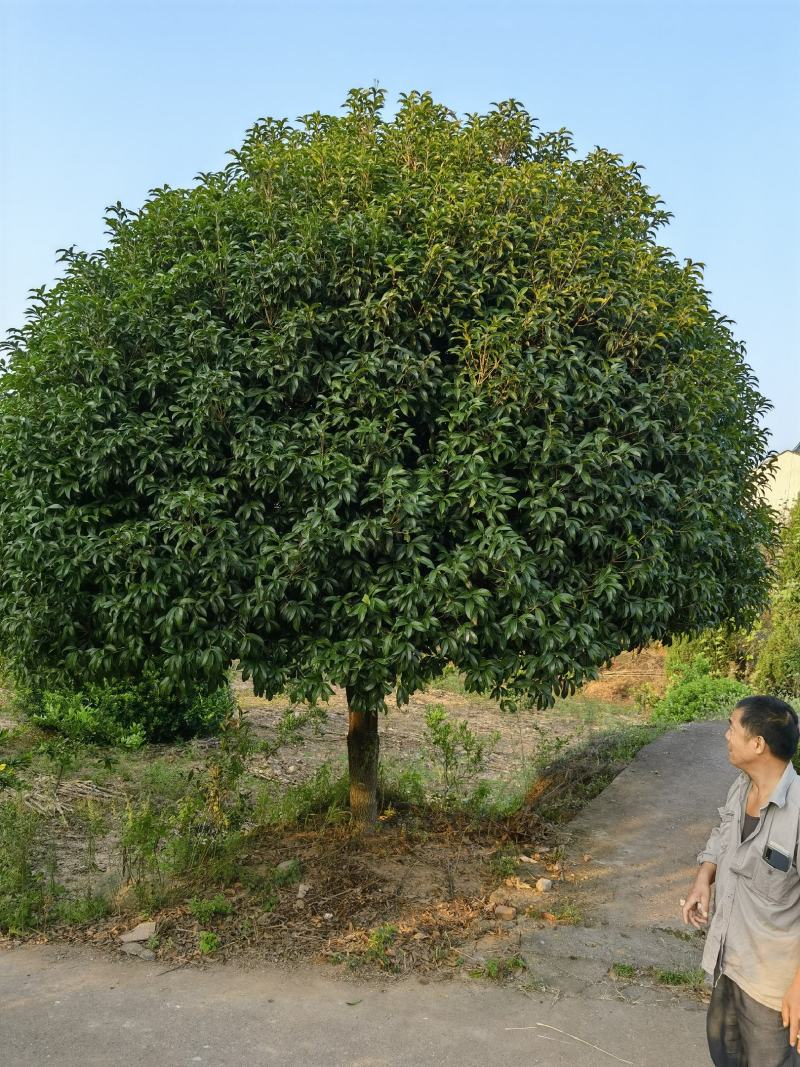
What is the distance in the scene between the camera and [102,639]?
530 centimetres

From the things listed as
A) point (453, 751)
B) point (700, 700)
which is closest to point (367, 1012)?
point (453, 751)

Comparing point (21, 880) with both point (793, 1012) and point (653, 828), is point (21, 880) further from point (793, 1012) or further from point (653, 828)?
point (793, 1012)

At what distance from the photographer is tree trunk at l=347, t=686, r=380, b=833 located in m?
6.71

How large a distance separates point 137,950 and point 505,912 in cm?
219

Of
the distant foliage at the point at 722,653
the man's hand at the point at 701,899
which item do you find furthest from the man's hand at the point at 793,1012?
the distant foliage at the point at 722,653

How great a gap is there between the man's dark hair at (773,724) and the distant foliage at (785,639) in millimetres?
10517

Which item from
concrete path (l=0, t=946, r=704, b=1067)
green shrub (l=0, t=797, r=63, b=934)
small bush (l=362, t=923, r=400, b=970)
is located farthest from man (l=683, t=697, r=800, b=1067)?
green shrub (l=0, t=797, r=63, b=934)

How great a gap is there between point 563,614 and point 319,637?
1.36 m

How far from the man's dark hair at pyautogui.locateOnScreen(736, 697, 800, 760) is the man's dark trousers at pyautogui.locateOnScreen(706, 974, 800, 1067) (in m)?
0.84

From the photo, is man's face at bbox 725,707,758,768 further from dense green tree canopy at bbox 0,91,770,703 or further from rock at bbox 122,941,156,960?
rock at bbox 122,941,156,960

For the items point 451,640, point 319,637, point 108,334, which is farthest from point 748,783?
point 108,334

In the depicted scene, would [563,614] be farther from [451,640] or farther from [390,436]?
[390,436]

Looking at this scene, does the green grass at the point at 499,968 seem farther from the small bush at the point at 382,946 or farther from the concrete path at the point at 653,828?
the concrete path at the point at 653,828

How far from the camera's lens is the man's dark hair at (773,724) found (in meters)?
3.11
